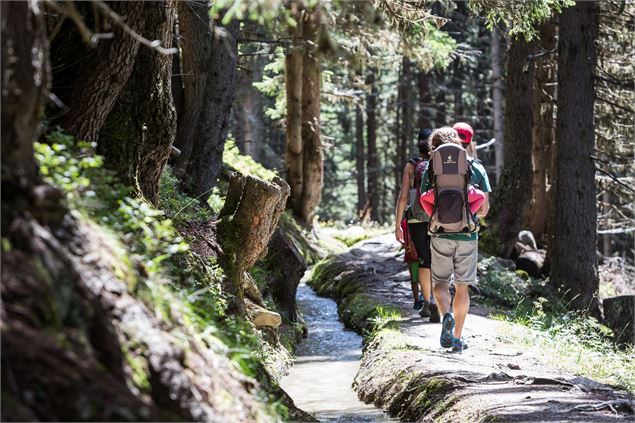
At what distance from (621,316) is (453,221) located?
24.9ft

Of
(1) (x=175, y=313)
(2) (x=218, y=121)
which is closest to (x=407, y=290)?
(2) (x=218, y=121)

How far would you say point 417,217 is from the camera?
10.4 m

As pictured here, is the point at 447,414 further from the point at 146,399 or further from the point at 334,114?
the point at 334,114

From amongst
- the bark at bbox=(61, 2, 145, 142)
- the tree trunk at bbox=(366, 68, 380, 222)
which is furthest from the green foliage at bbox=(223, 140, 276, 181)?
the tree trunk at bbox=(366, 68, 380, 222)

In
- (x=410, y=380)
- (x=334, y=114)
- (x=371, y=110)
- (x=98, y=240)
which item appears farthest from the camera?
(x=334, y=114)

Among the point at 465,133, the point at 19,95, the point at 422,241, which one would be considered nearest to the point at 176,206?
the point at 422,241

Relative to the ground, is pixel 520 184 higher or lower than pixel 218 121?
lower

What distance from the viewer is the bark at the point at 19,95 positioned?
153 inches

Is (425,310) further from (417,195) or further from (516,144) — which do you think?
(516,144)

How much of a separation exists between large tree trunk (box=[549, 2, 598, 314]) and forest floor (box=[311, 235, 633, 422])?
13.2ft

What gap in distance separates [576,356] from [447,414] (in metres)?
3.59

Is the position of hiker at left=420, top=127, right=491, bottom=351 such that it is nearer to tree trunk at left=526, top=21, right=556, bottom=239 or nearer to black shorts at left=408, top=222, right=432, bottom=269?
black shorts at left=408, top=222, right=432, bottom=269

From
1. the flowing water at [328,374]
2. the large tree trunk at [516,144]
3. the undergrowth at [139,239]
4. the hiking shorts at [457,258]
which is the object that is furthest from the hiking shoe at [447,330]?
the large tree trunk at [516,144]

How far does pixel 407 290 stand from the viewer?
14.5 meters
